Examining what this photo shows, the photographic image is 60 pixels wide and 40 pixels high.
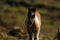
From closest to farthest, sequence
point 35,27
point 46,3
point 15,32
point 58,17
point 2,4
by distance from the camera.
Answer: point 35,27
point 15,32
point 58,17
point 2,4
point 46,3

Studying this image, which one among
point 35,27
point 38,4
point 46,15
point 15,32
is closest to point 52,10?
point 38,4

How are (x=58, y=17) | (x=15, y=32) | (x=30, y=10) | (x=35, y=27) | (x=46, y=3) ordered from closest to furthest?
(x=30, y=10) < (x=35, y=27) < (x=15, y=32) < (x=58, y=17) < (x=46, y=3)

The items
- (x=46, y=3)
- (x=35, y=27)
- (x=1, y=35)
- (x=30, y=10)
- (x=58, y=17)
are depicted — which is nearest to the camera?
(x=30, y=10)

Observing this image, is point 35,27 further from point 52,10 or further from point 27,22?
point 52,10

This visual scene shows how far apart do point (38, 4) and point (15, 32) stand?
114 ft

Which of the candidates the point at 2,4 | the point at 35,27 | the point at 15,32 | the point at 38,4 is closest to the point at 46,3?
the point at 38,4

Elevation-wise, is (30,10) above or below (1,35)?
above

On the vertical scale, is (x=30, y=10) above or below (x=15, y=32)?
above

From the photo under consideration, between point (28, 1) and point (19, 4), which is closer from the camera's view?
point (19, 4)

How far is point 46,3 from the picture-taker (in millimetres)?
55938

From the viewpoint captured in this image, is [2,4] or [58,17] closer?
[58,17]

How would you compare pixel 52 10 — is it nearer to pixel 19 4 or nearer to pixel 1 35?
pixel 19 4

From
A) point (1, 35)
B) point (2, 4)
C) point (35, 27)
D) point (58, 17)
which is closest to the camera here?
point (35, 27)

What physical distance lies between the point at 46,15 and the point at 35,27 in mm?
32282
